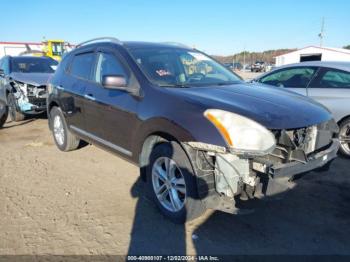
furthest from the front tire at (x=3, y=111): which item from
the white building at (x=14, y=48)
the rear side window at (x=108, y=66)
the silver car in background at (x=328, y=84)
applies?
the white building at (x=14, y=48)

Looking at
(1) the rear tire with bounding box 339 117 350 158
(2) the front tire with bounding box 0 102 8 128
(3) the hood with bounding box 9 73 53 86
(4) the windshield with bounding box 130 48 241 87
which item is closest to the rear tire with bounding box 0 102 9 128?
(2) the front tire with bounding box 0 102 8 128

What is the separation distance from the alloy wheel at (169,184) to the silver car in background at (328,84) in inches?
131

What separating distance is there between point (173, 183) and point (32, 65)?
25.0 ft

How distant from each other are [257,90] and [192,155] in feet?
4.45

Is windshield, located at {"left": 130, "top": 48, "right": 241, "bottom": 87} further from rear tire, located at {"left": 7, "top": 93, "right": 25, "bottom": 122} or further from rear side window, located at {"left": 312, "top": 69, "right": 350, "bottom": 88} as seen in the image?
rear tire, located at {"left": 7, "top": 93, "right": 25, "bottom": 122}

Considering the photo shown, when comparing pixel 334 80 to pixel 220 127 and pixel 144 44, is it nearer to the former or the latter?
pixel 144 44

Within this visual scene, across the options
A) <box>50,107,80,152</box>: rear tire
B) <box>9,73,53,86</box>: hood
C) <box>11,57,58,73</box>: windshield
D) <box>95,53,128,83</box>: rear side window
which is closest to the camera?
<box>95,53,128,83</box>: rear side window

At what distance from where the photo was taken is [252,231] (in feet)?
10.7

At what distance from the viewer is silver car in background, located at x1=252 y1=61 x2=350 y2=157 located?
5348 mm

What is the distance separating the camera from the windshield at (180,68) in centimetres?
384

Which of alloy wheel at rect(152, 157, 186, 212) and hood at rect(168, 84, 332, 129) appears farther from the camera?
alloy wheel at rect(152, 157, 186, 212)

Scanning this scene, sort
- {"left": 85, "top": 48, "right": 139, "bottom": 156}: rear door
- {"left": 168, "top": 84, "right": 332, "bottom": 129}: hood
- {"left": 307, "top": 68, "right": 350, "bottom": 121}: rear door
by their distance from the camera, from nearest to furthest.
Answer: {"left": 168, "top": 84, "right": 332, "bottom": 129}: hood
{"left": 85, "top": 48, "right": 139, "bottom": 156}: rear door
{"left": 307, "top": 68, "right": 350, "bottom": 121}: rear door

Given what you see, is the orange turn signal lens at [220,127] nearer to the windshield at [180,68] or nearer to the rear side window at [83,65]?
the windshield at [180,68]

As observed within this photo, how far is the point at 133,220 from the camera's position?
3451mm
